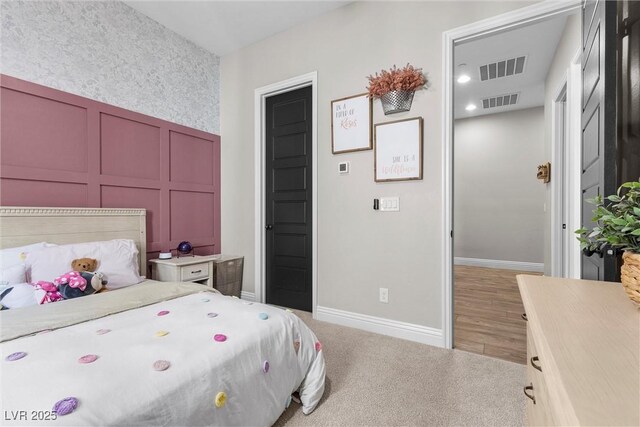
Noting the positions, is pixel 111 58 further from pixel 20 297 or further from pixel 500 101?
pixel 500 101

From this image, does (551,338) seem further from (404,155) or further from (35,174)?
(35,174)

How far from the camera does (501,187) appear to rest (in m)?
5.53

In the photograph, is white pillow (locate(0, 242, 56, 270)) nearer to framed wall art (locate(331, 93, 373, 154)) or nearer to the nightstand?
the nightstand

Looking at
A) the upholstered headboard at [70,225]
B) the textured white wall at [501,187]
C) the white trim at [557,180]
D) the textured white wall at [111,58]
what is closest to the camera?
the upholstered headboard at [70,225]

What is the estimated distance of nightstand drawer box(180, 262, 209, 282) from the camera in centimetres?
272

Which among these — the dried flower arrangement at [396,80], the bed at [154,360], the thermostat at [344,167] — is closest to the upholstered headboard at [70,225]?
the bed at [154,360]

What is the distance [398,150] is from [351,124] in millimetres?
513

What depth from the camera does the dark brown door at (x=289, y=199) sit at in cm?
312

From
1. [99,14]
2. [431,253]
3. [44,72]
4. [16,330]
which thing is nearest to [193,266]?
[16,330]

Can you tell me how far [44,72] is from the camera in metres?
2.27

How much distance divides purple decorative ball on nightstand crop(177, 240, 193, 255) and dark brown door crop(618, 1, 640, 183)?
3189 millimetres

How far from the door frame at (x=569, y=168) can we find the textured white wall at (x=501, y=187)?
1.95 meters

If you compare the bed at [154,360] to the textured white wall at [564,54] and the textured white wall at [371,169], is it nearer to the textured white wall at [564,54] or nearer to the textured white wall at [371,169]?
the textured white wall at [371,169]

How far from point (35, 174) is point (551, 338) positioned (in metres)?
3.04
